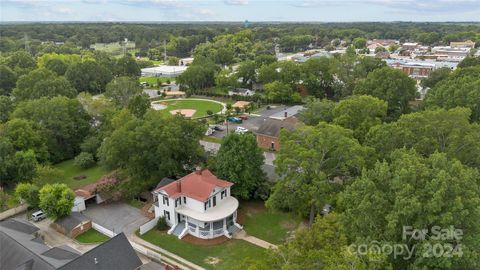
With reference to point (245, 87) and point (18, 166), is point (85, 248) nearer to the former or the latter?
point (18, 166)

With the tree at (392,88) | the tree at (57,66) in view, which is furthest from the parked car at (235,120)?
the tree at (57,66)

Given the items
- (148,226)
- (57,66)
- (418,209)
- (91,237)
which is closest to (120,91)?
(91,237)

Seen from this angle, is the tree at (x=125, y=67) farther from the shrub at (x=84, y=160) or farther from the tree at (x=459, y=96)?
the tree at (x=459, y=96)

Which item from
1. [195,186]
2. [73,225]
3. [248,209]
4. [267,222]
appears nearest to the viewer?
[73,225]

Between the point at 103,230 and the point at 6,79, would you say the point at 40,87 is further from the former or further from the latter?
the point at 103,230

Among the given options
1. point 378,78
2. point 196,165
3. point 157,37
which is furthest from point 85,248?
point 157,37

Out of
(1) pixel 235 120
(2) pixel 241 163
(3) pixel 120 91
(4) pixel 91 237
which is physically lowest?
(4) pixel 91 237
